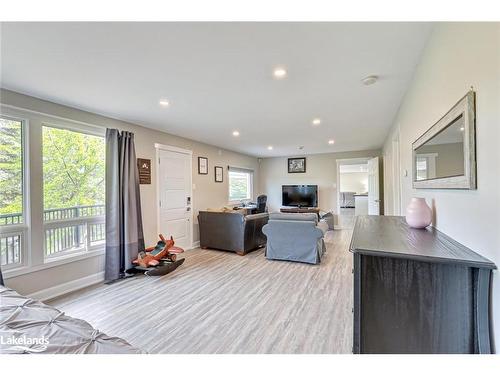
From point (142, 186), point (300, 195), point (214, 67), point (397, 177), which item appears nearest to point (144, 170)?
point (142, 186)

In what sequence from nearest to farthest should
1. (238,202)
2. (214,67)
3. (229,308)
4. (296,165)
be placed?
(214,67) < (229,308) < (238,202) < (296,165)

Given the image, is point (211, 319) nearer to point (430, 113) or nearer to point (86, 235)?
point (86, 235)

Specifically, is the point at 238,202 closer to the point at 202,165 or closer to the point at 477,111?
the point at 202,165

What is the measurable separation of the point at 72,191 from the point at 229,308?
2616 millimetres

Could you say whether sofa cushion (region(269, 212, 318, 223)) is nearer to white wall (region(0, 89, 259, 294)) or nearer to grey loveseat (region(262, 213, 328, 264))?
grey loveseat (region(262, 213, 328, 264))

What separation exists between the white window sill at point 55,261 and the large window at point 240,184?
390 centimetres

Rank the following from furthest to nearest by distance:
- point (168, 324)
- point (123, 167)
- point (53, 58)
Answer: point (123, 167)
point (168, 324)
point (53, 58)

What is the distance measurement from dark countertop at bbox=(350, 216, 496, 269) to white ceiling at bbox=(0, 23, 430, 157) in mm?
1403

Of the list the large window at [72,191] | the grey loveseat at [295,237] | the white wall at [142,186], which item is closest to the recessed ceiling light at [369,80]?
the grey loveseat at [295,237]

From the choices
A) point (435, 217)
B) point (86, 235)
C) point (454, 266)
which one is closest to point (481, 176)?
point (454, 266)

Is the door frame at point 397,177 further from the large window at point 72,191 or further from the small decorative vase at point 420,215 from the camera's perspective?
the large window at point 72,191

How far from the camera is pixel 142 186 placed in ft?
13.4
